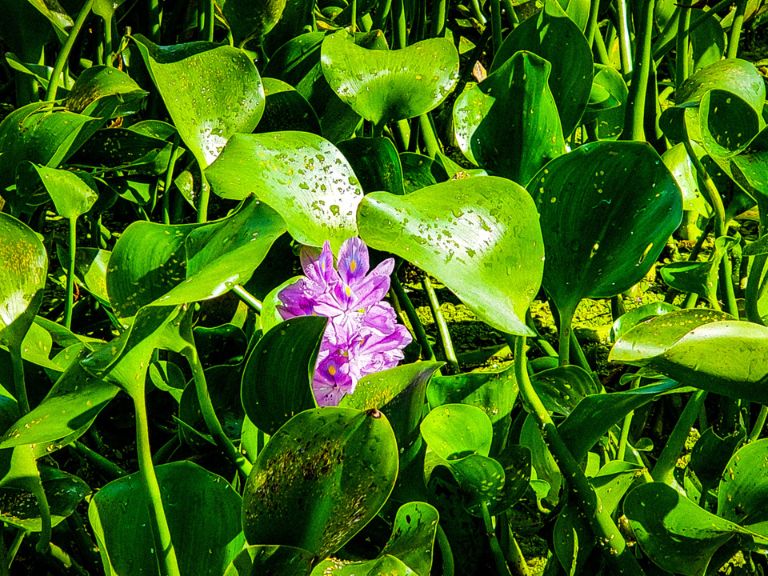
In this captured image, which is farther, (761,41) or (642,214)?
(761,41)

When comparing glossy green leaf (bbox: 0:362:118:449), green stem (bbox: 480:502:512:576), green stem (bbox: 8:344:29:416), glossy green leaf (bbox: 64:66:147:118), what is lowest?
green stem (bbox: 480:502:512:576)

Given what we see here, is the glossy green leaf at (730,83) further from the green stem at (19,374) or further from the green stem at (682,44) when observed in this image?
the green stem at (19,374)

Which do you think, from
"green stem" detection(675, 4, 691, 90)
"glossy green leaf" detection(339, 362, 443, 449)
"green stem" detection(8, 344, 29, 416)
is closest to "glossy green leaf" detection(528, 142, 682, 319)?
"glossy green leaf" detection(339, 362, 443, 449)

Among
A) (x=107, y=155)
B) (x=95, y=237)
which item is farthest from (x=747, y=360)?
(x=95, y=237)

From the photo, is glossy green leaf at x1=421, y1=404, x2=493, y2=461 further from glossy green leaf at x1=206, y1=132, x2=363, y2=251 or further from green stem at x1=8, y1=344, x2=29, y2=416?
green stem at x1=8, y1=344, x2=29, y2=416

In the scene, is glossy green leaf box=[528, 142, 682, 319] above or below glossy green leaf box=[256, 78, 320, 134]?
above

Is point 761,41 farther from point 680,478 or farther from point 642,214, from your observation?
point 642,214
